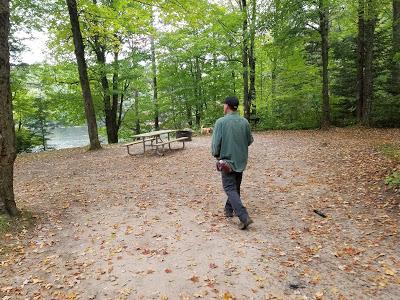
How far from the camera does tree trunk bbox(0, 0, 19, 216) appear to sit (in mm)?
5293

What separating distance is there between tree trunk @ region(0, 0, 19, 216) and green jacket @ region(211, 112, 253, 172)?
3407mm

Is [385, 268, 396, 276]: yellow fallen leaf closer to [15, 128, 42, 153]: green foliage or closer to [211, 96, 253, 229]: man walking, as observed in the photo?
[211, 96, 253, 229]: man walking

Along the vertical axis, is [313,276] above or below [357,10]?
below

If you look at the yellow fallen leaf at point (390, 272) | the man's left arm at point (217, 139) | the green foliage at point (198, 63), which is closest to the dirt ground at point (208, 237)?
the yellow fallen leaf at point (390, 272)

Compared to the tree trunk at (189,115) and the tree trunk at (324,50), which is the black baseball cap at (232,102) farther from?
the tree trunk at (189,115)

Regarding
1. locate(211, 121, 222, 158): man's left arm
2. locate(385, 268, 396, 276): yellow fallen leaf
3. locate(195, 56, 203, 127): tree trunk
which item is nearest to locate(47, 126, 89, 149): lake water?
locate(195, 56, 203, 127): tree trunk

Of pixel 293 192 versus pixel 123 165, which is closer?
pixel 293 192

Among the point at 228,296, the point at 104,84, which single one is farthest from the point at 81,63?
the point at 228,296

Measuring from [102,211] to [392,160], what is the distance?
23.6 ft

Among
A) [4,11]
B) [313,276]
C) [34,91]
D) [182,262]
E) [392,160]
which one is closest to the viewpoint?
[313,276]

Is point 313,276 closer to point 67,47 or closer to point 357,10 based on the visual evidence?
point 357,10

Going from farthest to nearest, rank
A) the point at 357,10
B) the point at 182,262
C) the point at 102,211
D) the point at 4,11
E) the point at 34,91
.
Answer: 1. the point at 34,91
2. the point at 357,10
3. the point at 102,211
4. the point at 4,11
5. the point at 182,262

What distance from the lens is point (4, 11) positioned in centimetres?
532

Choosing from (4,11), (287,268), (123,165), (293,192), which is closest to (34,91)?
(123,165)
